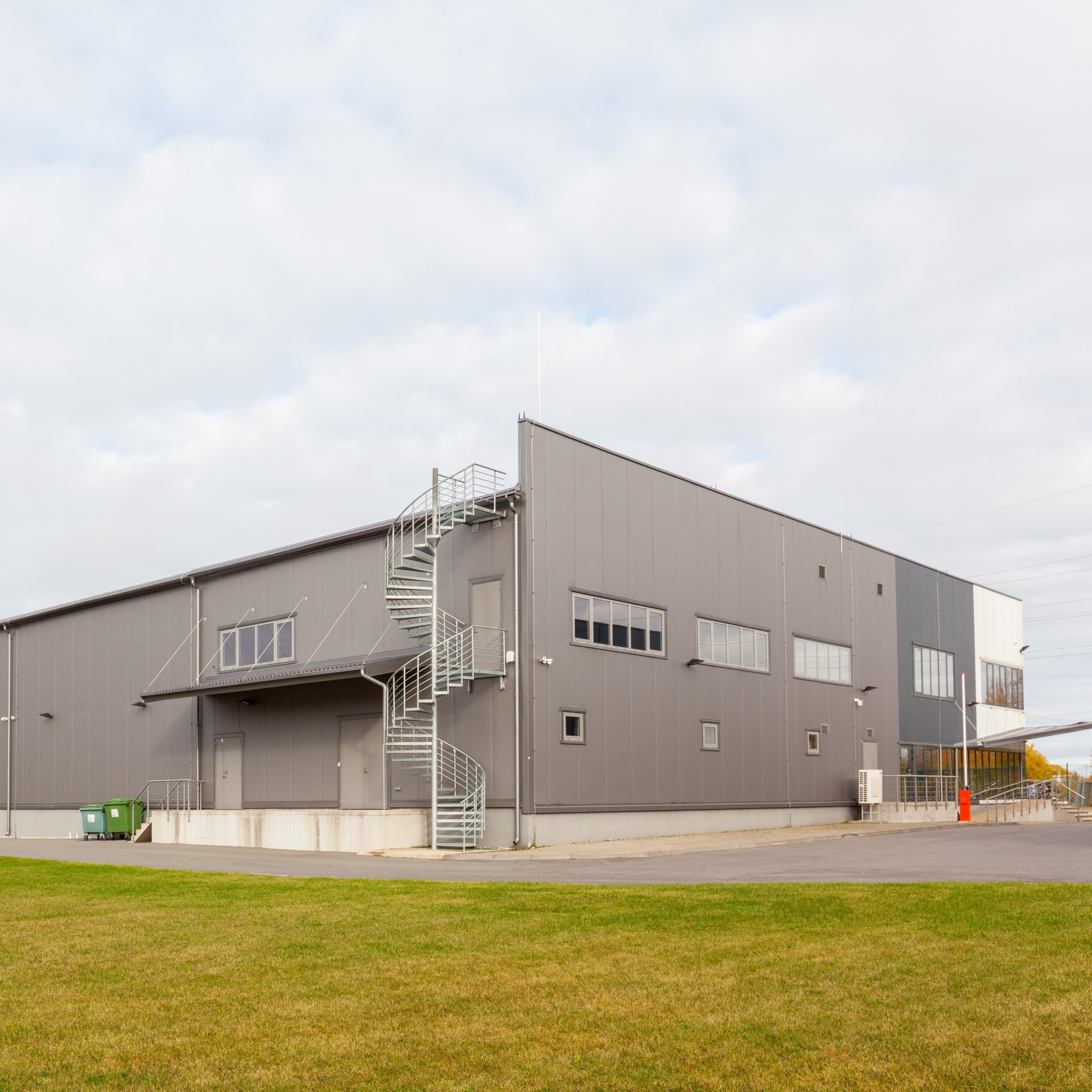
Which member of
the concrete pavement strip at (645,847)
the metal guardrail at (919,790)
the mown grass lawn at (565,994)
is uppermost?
the mown grass lawn at (565,994)

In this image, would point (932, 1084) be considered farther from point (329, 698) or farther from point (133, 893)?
point (329, 698)

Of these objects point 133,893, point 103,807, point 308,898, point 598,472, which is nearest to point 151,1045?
point 308,898

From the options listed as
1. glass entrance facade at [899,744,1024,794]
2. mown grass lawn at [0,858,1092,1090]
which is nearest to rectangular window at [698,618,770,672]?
glass entrance facade at [899,744,1024,794]

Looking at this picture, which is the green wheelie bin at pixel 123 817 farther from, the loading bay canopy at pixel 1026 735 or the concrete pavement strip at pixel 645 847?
the loading bay canopy at pixel 1026 735

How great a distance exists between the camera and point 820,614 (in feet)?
111

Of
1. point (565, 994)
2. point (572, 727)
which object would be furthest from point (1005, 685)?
point (565, 994)

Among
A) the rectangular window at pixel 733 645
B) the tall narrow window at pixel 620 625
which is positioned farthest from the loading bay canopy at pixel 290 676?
the rectangular window at pixel 733 645

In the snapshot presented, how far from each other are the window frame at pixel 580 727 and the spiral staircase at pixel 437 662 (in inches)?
69.8

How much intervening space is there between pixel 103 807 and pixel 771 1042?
29.1 m

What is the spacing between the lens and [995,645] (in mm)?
45312

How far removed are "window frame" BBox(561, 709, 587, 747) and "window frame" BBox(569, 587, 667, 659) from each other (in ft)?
4.59

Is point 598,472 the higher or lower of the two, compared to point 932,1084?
higher

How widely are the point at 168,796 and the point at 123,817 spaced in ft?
4.17

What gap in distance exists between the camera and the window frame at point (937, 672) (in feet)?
127
